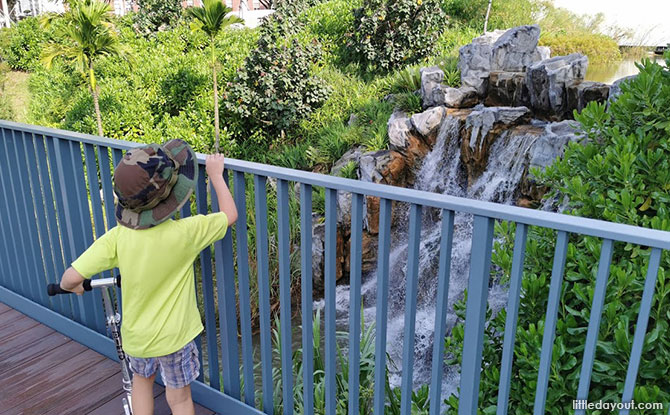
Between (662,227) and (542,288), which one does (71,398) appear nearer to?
(542,288)

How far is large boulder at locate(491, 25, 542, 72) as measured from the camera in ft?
30.6

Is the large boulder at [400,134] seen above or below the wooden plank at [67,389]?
above

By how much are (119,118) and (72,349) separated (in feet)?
34.1

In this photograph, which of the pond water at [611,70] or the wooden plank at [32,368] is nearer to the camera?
the wooden plank at [32,368]

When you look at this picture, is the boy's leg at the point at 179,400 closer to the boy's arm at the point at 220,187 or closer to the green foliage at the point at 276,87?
the boy's arm at the point at 220,187

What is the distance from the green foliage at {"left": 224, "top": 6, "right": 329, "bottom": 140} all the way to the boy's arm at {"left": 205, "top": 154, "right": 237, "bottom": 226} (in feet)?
29.0

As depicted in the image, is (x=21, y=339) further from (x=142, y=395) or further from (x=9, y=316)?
(x=142, y=395)

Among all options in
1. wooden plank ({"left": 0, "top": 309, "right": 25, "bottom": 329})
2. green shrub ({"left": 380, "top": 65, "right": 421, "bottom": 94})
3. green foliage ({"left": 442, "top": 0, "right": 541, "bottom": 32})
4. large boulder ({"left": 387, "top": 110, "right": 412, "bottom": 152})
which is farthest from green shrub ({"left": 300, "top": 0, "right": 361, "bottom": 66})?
wooden plank ({"left": 0, "top": 309, "right": 25, "bottom": 329})

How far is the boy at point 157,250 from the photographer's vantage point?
1.99m

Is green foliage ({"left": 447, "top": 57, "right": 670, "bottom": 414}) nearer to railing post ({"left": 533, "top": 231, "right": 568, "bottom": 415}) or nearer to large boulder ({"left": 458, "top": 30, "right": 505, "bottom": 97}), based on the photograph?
railing post ({"left": 533, "top": 231, "right": 568, "bottom": 415})

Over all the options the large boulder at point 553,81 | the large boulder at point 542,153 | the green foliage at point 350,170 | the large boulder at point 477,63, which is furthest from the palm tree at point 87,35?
the large boulder at point 542,153

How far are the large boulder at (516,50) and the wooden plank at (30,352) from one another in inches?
320

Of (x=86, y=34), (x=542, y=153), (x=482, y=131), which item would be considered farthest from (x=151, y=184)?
(x=86, y=34)

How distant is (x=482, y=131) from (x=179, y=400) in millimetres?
6254
